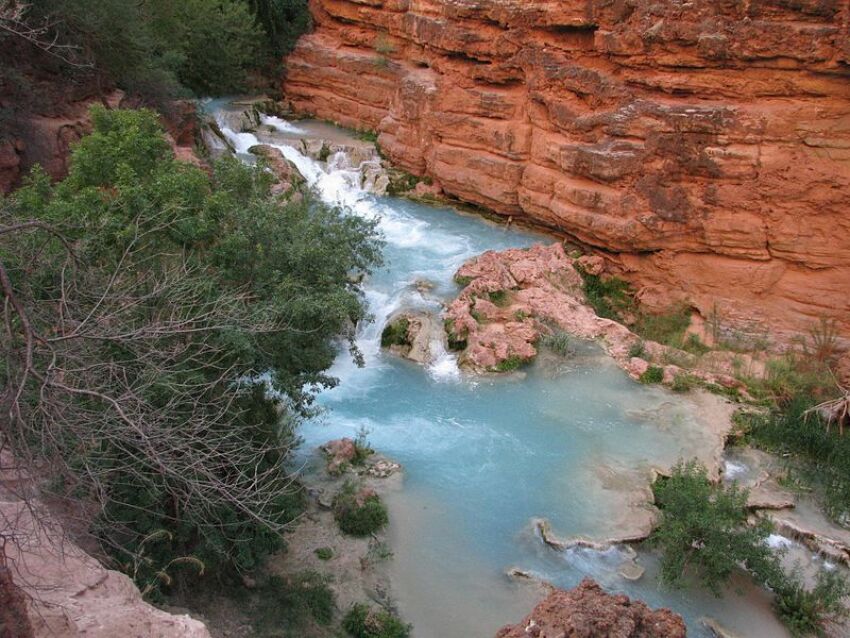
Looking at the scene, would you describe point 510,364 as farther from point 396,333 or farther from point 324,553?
point 324,553

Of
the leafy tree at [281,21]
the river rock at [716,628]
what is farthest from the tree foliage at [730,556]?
the leafy tree at [281,21]

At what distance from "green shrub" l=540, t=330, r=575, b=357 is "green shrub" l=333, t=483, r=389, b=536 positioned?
4630 mm

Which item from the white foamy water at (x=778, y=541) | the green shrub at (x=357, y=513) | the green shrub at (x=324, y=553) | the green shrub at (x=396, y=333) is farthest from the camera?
the green shrub at (x=396, y=333)

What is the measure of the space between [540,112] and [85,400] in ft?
38.0

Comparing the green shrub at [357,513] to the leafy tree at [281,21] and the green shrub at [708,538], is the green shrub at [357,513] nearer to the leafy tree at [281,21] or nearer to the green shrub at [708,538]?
the green shrub at [708,538]

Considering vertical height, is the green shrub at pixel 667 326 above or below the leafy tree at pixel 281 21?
below

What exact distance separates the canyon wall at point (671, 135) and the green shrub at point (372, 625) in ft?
28.7

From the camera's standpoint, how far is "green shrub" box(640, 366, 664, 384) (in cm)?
1262

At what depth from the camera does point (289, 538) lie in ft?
30.4

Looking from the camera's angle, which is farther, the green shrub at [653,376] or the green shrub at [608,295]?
the green shrub at [608,295]

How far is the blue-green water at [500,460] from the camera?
28.8 feet

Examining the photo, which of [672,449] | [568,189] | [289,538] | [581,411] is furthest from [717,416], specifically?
[289,538]

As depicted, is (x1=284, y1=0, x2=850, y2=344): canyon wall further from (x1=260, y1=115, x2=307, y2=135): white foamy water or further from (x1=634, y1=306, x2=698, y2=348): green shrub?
(x1=260, y1=115, x2=307, y2=135): white foamy water

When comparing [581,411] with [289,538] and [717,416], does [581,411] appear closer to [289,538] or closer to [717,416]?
[717,416]
